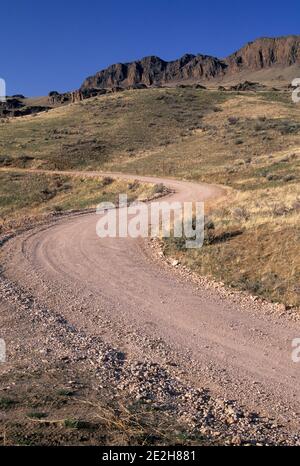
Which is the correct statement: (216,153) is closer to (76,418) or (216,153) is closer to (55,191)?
(55,191)

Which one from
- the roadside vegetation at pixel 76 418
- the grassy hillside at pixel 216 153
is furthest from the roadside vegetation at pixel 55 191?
the roadside vegetation at pixel 76 418

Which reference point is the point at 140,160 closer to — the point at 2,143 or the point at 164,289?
the point at 2,143

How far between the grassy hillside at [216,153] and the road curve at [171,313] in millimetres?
1421

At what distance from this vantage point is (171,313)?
37.9 feet

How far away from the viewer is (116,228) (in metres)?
21.5

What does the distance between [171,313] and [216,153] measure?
4079 cm

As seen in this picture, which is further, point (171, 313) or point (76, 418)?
point (171, 313)

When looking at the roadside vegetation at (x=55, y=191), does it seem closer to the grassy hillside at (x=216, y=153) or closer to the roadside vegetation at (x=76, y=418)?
the grassy hillside at (x=216, y=153)

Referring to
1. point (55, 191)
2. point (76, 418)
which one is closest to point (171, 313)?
point (76, 418)

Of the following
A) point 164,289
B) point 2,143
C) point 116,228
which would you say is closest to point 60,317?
point 164,289

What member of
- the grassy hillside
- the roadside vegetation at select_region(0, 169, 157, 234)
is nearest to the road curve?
the grassy hillside

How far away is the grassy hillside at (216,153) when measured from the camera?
15.0 meters

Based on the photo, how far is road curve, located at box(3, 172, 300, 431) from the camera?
836 cm

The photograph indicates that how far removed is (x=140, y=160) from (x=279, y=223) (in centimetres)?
3670
